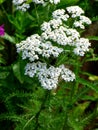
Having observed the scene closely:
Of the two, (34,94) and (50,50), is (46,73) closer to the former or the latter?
(50,50)

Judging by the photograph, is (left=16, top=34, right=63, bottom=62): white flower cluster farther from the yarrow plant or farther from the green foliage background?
the green foliage background

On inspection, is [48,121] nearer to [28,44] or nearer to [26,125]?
[26,125]

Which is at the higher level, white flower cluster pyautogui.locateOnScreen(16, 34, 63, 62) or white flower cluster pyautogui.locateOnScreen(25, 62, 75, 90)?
white flower cluster pyautogui.locateOnScreen(16, 34, 63, 62)

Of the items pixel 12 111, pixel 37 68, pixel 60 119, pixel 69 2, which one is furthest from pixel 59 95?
pixel 69 2

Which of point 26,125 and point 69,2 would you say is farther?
point 69,2

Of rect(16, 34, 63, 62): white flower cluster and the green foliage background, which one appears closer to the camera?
rect(16, 34, 63, 62): white flower cluster

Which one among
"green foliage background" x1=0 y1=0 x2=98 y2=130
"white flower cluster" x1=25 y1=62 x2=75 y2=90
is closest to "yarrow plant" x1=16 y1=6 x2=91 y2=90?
"white flower cluster" x1=25 y1=62 x2=75 y2=90

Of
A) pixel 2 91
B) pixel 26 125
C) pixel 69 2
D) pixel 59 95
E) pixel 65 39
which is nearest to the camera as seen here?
pixel 65 39

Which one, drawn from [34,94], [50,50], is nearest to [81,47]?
[50,50]

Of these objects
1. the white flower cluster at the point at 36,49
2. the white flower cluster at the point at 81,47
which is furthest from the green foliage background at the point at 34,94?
the white flower cluster at the point at 36,49
